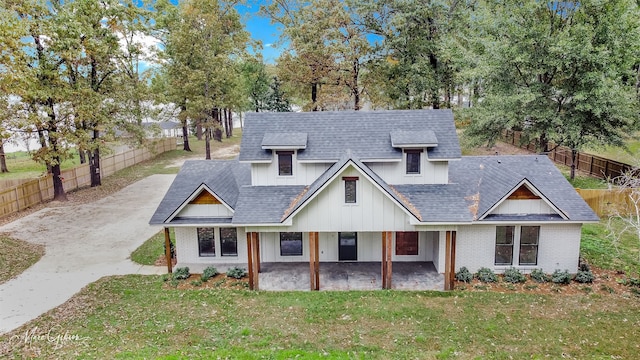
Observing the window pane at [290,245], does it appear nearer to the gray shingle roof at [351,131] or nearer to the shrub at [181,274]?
the gray shingle roof at [351,131]

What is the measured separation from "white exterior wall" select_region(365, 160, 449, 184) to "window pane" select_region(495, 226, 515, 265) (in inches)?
112

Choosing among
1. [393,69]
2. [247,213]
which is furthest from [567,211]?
[393,69]

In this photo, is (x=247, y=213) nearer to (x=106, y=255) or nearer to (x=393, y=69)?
(x=106, y=255)

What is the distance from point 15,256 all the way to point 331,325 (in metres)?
15.2

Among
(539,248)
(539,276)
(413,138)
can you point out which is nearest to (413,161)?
(413,138)

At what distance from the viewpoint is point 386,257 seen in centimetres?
1465

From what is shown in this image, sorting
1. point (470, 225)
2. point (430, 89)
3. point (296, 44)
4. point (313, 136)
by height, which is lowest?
point (470, 225)

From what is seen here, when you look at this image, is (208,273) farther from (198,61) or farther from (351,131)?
(198,61)

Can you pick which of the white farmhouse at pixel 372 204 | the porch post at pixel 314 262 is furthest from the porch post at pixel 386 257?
the porch post at pixel 314 262

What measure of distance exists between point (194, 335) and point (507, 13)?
26.1 metres

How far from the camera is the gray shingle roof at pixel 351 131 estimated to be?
16422 mm

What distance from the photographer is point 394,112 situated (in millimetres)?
17922

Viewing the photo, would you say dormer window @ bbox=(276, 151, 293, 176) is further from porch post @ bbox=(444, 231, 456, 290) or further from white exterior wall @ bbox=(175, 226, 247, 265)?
porch post @ bbox=(444, 231, 456, 290)

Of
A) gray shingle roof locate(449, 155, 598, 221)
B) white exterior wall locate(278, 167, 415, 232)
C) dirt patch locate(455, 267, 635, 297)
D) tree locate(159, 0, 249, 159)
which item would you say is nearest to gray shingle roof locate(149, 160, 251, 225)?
white exterior wall locate(278, 167, 415, 232)
